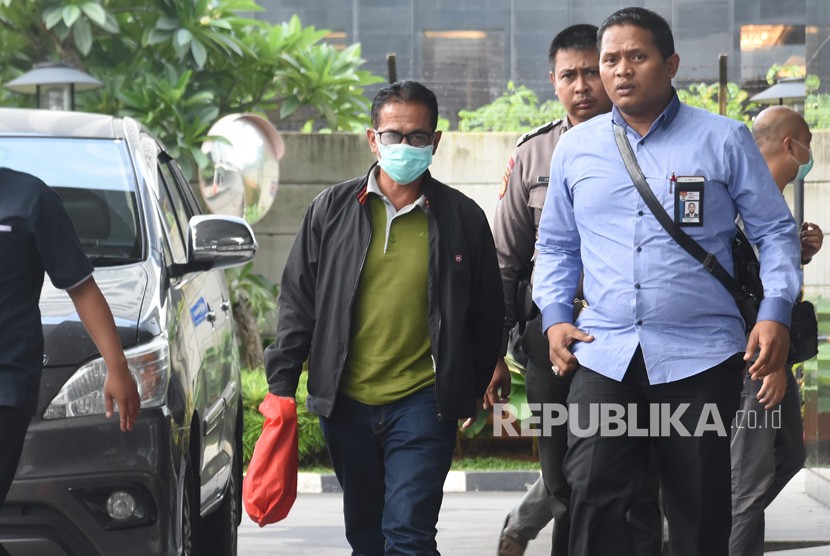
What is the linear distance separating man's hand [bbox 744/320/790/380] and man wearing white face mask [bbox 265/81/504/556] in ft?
3.03

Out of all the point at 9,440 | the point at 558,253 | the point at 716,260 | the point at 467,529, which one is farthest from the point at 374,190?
the point at 467,529

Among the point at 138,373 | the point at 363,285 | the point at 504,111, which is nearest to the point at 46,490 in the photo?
the point at 138,373

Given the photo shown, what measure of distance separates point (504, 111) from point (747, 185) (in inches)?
399

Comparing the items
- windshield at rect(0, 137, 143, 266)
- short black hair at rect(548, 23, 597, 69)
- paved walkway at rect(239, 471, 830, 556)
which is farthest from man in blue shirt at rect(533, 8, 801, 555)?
paved walkway at rect(239, 471, 830, 556)

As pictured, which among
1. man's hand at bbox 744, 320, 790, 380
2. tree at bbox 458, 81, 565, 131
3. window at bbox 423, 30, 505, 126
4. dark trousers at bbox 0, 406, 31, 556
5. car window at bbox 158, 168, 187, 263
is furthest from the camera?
window at bbox 423, 30, 505, 126

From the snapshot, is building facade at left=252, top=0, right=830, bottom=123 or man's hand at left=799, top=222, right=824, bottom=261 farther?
building facade at left=252, top=0, right=830, bottom=123

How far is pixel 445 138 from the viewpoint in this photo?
13844 mm

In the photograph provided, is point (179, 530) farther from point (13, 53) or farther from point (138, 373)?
point (13, 53)

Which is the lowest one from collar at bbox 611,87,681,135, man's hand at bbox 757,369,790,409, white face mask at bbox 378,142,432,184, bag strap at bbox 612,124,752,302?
man's hand at bbox 757,369,790,409

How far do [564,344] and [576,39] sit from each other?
4.83 ft

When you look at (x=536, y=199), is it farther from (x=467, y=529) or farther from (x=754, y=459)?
(x=467, y=529)

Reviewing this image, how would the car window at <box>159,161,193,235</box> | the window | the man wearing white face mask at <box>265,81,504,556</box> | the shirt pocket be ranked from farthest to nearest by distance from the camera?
the window → the car window at <box>159,161,193,235</box> → the shirt pocket → the man wearing white face mask at <box>265,81,504,556</box>

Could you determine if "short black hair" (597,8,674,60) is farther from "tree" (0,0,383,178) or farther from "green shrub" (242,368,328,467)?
"tree" (0,0,383,178)

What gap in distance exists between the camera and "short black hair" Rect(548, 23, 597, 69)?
571cm
